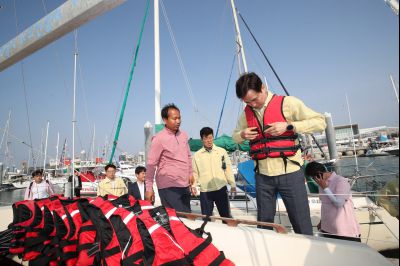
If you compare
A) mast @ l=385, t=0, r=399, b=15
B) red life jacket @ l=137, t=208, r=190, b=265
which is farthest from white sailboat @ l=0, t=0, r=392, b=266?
mast @ l=385, t=0, r=399, b=15

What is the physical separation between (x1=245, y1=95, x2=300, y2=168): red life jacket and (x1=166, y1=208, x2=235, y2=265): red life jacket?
82cm

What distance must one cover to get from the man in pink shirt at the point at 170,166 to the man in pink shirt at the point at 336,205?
4.77ft

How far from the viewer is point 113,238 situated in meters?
1.87

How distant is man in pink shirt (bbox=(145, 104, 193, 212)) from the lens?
287cm

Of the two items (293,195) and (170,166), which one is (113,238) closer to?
(170,166)

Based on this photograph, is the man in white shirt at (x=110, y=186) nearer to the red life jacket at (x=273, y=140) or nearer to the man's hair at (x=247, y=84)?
the red life jacket at (x=273, y=140)

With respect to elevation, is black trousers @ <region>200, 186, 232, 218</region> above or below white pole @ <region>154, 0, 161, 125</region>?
below

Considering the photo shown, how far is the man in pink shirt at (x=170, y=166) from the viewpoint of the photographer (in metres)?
2.87

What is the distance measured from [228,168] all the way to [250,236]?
2.35m

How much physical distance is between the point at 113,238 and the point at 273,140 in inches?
58.4

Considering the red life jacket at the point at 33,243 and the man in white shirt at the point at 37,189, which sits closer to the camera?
the red life jacket at the point at 33,243

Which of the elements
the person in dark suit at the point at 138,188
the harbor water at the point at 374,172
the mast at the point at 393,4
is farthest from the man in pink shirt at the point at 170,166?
the mast at the point at 393,4

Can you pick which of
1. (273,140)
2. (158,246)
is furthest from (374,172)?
(158,246)

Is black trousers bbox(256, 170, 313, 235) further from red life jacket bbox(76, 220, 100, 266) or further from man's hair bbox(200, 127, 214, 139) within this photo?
man's hair bbox(200, 127, 214, 139)
